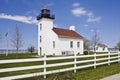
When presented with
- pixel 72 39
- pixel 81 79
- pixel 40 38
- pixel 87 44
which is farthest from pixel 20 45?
pixel 87 44

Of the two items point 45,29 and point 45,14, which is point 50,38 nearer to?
point 45,29

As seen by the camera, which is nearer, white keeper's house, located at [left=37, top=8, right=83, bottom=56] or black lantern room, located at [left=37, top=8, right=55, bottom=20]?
white keeper's house, located at [left=37, top=8, right=83, bottom=56]

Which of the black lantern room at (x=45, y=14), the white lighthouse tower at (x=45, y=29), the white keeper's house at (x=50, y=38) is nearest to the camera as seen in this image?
the white keeper's house at (x=50, y=38)

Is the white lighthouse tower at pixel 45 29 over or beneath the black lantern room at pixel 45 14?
beneath

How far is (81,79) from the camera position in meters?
9.45

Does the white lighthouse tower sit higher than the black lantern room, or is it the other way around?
the black lantern room

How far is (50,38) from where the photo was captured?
38094 millimetres

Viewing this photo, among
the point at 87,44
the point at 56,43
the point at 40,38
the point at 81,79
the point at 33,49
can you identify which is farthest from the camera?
the point at 87,44

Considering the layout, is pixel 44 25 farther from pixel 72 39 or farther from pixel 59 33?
pixel 72 39

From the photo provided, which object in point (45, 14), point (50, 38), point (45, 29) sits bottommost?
point (50, 38)

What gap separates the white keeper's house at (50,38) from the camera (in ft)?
123

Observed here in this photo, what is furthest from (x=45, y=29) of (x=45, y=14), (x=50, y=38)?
(x=45, y=14)

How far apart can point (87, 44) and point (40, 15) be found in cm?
4442

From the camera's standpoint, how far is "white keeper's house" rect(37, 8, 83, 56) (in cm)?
3762
